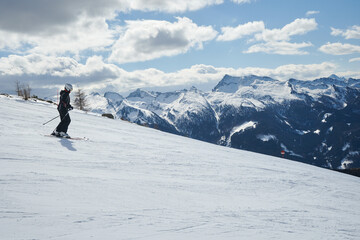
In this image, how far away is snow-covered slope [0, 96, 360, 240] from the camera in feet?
15.3

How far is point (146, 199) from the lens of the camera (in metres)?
6.16

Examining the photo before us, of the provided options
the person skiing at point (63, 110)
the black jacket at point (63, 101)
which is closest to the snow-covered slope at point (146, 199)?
the person skiing at point (63, 110)

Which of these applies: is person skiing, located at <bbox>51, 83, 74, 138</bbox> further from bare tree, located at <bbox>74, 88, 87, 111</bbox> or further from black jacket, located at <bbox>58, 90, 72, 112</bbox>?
bare tree, located at <bbox>74, 88, 87, 111</bbox>

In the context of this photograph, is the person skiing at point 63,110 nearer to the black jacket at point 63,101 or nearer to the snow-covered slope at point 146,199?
the black jacket at point 63,101

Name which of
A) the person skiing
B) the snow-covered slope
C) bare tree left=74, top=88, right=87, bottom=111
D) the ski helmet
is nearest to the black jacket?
the person skiing

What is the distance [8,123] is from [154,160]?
26.9ft

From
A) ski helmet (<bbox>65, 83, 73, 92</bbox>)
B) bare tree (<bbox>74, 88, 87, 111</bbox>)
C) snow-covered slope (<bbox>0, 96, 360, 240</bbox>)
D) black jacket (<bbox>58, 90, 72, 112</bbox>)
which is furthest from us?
bare tree (<bbox>74, 88, 87, 111</bbox>)

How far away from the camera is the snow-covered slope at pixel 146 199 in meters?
4.66

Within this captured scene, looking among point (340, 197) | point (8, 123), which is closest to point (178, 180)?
point (340, 197)

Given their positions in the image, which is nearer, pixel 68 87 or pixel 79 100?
pixel 68 87

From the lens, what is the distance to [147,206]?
18.9 ft

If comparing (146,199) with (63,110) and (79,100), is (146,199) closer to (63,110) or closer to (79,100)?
A: (63,110)

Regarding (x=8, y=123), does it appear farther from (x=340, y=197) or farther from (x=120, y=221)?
(x=340, y=197)

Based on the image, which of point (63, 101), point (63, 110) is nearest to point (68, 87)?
point (63, 101)
